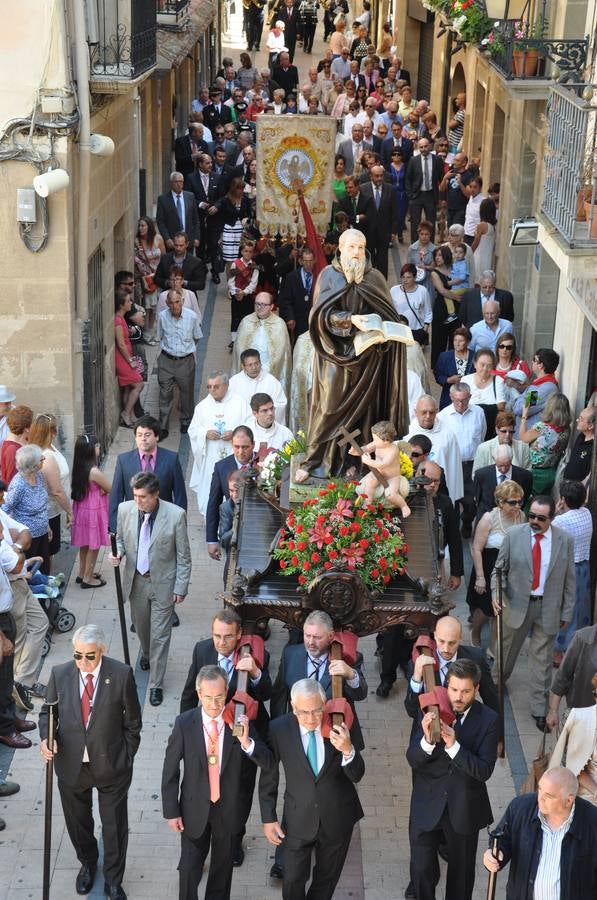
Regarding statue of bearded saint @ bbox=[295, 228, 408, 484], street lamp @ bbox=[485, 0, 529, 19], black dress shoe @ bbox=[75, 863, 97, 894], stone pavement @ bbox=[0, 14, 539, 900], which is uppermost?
street lamp @ bbox=[485, 0, 529, 19]

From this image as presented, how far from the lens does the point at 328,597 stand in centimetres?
979

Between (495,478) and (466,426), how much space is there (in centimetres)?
133

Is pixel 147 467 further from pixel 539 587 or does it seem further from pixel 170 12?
pixel 170 12

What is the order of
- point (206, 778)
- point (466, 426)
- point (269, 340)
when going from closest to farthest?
point (206, 778), point (466, 426), point (269, 340)

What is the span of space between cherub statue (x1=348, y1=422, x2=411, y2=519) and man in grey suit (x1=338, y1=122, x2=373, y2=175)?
14.5m

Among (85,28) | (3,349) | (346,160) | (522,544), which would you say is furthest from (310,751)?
(346,160)

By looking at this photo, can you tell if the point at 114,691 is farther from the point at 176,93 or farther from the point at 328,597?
the point at 176,93

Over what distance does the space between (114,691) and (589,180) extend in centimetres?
602

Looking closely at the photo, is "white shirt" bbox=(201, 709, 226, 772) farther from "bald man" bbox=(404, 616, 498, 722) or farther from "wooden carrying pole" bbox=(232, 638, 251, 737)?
"bald man" bbox=(404, 616, 498, 722)

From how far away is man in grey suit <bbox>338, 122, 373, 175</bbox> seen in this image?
2405 centimetres

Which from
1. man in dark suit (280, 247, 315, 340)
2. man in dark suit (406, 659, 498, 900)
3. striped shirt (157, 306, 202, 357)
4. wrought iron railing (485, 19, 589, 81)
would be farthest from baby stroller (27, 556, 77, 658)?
wrought iron railing (485, 19, 589, 81)

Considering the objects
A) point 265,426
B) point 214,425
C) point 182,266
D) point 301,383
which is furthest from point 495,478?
point 182,266

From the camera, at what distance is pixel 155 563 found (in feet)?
35.3

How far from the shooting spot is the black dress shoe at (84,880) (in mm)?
9000
